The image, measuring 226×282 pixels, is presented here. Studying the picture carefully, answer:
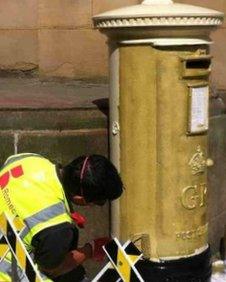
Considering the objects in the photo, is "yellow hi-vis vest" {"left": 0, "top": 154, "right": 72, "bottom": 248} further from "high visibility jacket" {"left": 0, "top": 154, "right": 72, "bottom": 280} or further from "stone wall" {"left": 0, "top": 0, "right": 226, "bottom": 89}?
"stone wall" {"left": 0, "top": 0, "right": 226, "bottom": 89}

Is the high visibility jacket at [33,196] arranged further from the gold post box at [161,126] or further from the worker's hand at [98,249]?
the gold post box at [161,126]

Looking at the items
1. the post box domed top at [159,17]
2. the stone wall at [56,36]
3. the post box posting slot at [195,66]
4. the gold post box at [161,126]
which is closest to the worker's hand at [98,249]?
the gold post box at [161,126]

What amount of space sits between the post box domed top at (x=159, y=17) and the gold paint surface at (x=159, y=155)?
0.16 m

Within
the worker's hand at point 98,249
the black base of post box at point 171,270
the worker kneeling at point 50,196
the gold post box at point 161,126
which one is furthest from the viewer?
the black base of post box at point 171,270

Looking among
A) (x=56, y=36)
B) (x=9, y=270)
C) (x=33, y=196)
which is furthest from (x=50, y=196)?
(x=56, y=36)

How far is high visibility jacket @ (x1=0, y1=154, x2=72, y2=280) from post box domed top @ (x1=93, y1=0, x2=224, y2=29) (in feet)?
3.46

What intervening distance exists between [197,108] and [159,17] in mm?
576

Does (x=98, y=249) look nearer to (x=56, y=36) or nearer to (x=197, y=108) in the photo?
(x=197, y=108)

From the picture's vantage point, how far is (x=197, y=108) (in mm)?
4188

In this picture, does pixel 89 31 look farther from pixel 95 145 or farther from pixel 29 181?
pixel 29 181

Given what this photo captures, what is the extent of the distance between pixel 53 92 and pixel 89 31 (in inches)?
31.9

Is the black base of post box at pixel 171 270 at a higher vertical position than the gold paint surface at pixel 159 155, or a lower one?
lower

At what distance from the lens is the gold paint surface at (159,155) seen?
162 inches

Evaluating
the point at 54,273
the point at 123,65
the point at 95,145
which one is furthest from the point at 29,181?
the point at 95,145
